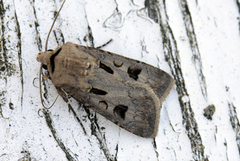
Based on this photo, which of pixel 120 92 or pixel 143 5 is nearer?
pixel 120 92

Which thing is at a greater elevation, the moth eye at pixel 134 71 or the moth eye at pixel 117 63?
the moth eye at pixel 117 63

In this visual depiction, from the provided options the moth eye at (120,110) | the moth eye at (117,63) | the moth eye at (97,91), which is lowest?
the moth eye at (120,110)

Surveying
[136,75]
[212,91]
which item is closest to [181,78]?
[212,91]

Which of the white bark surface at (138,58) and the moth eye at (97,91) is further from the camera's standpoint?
the white bark surface at (138,58)

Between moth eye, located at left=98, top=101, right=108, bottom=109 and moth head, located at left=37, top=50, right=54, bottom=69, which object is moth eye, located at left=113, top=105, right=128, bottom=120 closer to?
moth eye, located at left=98, top=101, right=108, bottom=109

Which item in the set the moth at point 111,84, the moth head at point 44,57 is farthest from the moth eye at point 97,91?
the moth head at point 44,57

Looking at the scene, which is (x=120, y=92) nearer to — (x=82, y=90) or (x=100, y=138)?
(x=82, y=90)

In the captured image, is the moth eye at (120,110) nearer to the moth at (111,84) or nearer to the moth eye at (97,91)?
the moth at (111,84)
